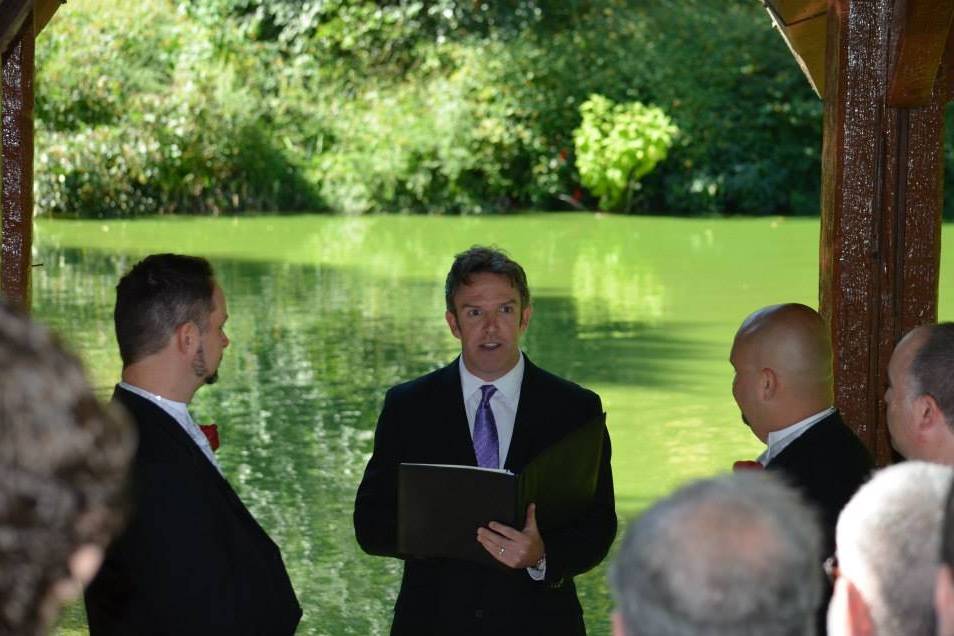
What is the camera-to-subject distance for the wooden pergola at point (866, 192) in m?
4.39

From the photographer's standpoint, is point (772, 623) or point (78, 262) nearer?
point (772, 623)

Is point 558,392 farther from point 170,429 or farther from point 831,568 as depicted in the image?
point 831,568

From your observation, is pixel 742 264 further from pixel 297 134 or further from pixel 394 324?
pixel 297 134

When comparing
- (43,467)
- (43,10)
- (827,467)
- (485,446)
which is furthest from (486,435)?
(43,467)

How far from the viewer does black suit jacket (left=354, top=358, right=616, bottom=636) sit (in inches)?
165

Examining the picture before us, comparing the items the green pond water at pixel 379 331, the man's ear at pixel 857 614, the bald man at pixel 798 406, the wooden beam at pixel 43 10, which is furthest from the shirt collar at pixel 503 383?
the man's ear at pixel 857 614

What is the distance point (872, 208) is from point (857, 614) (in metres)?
2.55

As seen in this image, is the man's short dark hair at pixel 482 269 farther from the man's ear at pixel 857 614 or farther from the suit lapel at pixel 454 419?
the man's ear at pixel 857 614

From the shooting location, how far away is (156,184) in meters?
27.4

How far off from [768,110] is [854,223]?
24.6 m

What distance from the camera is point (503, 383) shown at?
4.41 meters

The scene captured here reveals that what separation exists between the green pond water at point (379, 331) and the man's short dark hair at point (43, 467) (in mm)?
2028

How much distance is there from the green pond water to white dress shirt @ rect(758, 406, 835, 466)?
21cm

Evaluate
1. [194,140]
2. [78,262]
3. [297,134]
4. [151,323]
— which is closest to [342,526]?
[151,323]
